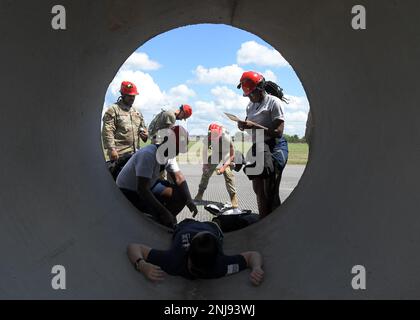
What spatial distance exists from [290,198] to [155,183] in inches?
53.1

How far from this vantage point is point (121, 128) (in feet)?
17.1

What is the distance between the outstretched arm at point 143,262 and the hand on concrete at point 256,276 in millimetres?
510

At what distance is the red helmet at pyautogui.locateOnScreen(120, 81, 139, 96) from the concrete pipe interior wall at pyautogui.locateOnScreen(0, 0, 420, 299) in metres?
2.25

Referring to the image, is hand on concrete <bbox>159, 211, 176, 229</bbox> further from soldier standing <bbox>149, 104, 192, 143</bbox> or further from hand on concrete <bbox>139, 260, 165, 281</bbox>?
hand on concrete <bbox>139, 260, 165, 281</bbox>

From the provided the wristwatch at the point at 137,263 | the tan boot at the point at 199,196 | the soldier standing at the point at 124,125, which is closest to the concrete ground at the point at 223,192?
the tan boot at the point at 199,196

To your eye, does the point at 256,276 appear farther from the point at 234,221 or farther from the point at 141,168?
the point at 141,168

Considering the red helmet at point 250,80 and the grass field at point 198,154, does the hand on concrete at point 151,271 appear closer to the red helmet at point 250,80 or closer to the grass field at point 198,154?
the grass field at point 198,154

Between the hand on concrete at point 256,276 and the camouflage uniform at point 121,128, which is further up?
the camouflage uniform at point 121,128

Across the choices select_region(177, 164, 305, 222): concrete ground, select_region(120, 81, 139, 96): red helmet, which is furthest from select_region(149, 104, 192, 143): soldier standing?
select_region(177, 164, 305, 222): concrete ground

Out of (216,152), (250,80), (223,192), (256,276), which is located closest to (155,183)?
(250,80)

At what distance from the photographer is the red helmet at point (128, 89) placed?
5.37 m

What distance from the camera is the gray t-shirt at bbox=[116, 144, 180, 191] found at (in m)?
3.63
